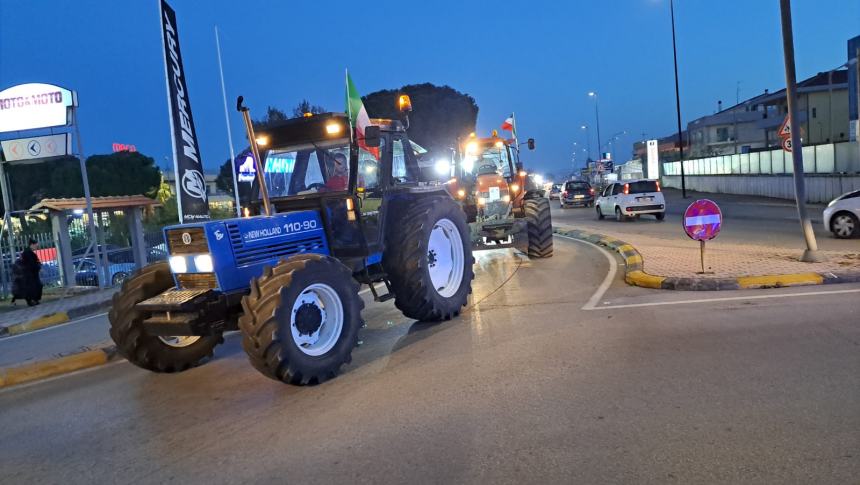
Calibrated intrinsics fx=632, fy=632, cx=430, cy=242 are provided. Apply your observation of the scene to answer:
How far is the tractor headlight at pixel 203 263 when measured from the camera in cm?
589

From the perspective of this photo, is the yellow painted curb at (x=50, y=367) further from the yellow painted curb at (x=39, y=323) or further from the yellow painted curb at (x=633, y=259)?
the yellow painted curb at (x=633, y=259)

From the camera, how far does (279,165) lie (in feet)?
24.6

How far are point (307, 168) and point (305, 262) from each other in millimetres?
2112

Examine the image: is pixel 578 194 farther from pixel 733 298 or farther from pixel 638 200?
pixel 733 298

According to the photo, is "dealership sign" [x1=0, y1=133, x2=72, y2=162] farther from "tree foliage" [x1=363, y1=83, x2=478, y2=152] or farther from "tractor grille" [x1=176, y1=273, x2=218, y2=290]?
"tree foliage" [x1=363, y1=83, x2=478, y2=152]

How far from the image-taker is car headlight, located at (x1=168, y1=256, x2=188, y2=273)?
6106 mm

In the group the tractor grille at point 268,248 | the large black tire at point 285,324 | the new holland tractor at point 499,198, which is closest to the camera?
the large black tire at point 285,324

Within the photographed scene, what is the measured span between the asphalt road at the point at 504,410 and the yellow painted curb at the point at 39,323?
533 cm

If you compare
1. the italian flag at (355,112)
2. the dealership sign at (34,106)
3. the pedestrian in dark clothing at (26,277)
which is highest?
the dealership sign at (34,106)

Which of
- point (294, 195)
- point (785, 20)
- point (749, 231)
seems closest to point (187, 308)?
point (294, 195)

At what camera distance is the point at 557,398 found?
4.96 metres

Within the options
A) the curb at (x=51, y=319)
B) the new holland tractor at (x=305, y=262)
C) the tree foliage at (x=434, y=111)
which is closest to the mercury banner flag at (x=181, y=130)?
the curb at (x=51, y=319)

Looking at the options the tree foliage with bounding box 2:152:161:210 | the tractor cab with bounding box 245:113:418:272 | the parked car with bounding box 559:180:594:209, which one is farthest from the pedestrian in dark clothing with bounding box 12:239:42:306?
the parked car with bounding box 559:180:594:209

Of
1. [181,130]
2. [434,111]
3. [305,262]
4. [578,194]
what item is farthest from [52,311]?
[434,111]
